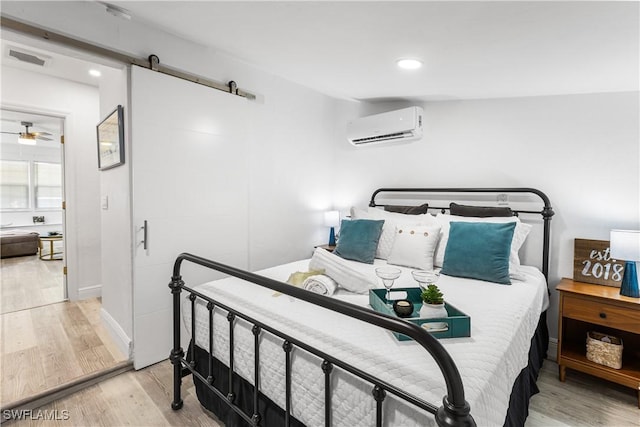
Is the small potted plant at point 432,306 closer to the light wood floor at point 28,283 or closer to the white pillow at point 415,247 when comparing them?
the white pillow at point 415,247

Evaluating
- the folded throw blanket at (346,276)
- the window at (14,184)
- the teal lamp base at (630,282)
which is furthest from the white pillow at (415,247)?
the window at (14,184)

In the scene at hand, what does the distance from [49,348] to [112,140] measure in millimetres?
1676

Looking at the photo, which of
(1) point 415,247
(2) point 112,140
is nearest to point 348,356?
(1) point 415,247

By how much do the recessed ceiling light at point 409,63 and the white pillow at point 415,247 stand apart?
1.19 metres

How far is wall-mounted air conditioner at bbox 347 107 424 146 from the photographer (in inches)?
119

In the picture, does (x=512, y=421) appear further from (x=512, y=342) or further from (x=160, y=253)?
(x=160, y=253)

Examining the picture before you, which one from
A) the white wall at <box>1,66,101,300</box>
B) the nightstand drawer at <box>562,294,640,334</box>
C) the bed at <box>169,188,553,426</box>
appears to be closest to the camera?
the bed at <box>169,188,553,426</box>

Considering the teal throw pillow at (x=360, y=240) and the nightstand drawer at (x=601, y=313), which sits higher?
the teal throw pillow at (x=360, y=240)

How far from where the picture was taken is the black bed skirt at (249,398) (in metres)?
1.35

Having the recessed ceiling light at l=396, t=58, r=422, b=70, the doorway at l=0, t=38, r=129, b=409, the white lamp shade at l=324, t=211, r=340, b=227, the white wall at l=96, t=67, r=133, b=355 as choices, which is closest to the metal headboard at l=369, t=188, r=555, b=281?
the white lamp shade at l=324, t=211, r=340, b=227

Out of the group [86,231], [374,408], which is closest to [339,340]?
[374,408]

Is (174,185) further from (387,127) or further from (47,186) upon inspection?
(47,186)

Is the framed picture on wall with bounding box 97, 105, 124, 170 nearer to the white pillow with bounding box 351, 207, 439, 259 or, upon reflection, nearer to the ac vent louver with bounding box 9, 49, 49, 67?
the ac vent louver with bounding box 9, 49, 49, 67

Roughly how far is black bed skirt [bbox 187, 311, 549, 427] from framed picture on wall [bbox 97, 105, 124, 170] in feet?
4.92
